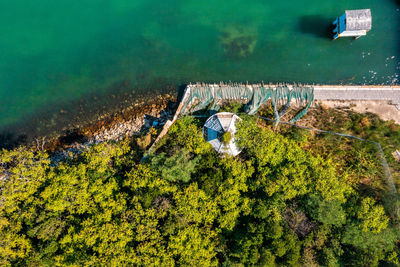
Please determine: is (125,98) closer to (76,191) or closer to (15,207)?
(76,191)

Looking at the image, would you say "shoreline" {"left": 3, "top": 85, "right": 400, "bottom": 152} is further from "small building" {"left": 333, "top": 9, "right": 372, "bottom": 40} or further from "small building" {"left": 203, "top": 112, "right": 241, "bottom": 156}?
"small building" {"left": 333, "top": 9, "right": 372, "bottom": 40}

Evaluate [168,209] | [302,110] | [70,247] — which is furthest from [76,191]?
[302,110]

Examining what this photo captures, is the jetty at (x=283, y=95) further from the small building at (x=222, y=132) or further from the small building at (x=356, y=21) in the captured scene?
the small building at (x=356, y=21)

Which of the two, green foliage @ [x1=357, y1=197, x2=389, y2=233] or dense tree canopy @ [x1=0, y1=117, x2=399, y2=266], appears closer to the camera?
dense tree canopy @ [x1=0, y1=117, x2=399, y2=266]

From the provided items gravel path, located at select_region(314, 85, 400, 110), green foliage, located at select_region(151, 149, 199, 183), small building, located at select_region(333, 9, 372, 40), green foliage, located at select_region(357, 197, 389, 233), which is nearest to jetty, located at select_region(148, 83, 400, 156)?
gravel path, located at select_region(314, 85, 400, 110)

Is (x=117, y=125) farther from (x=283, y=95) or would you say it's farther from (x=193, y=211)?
(x=283, y=95)

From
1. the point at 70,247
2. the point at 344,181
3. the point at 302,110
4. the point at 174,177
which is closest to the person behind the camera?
the point at 70,247
